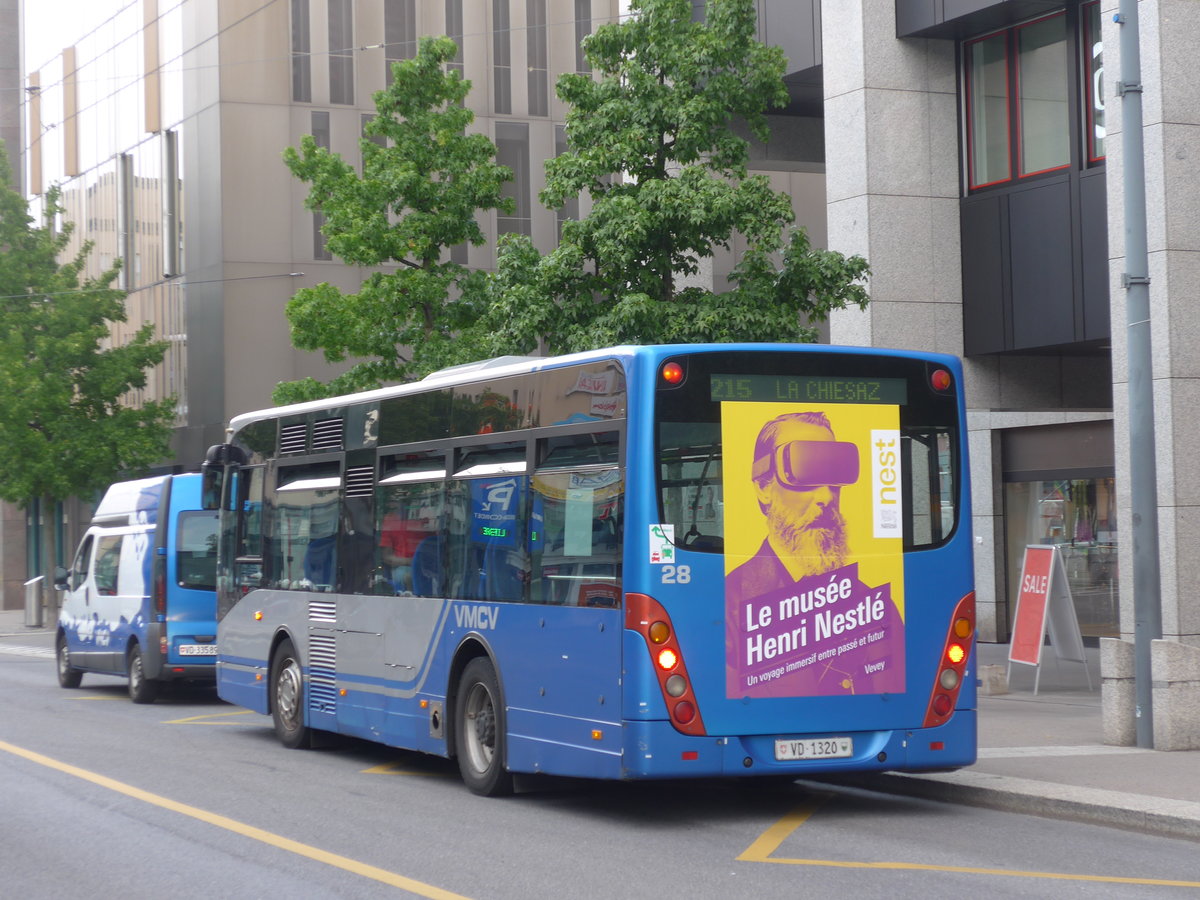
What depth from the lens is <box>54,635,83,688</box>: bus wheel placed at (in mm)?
21594

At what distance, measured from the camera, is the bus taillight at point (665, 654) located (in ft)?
30.8

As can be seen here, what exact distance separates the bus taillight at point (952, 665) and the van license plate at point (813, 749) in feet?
1.94

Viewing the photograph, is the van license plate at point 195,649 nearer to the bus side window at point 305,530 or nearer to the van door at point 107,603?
the van door at point 107,603

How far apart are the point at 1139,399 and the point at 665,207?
5.30 metres

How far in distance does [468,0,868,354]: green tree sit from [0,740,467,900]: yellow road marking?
6.36 m

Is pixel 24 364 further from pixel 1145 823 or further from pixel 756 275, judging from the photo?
pixel 1145 823

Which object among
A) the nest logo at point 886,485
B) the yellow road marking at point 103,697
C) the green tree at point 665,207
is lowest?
the yellow road marking at point 103,697

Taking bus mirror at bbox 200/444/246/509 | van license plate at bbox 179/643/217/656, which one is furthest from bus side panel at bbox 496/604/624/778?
van license plate at bbox 179/643/217/656

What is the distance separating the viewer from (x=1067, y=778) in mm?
11023

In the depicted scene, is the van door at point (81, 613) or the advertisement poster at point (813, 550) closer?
the advertisement poster at point (813, 550)

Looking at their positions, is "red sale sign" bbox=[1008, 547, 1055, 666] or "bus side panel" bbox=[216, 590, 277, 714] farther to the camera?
"red sale sign" bbox=[1008, 547, 1055, 666]

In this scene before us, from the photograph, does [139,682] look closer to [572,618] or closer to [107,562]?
[107,562]

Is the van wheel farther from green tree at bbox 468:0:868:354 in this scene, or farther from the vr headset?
the vr headset

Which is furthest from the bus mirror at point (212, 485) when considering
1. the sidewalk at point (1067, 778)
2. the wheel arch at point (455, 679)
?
the sidewalk at point (1067, 778)
